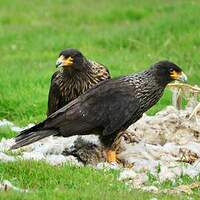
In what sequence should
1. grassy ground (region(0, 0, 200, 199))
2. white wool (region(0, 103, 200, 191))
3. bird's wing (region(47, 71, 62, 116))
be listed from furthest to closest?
bird's wing (region(47, 71, 62, 116)) < white wool (region(0, 103, 200, 191)) < grassy ground (region(0, 0, 200, 199))

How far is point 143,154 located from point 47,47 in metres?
8.27

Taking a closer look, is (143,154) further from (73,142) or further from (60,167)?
(60,167)

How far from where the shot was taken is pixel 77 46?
58.3ft

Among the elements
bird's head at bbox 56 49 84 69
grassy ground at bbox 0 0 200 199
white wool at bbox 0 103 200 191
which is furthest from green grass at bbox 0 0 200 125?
white wool at bbox 0 103 200 191

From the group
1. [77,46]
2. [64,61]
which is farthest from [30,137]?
[77,46]

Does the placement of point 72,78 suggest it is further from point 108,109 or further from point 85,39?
point 85,39

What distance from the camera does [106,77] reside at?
11.3 m

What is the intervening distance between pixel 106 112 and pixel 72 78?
56.1 inches

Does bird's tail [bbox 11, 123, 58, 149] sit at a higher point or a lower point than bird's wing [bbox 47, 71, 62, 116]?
higher

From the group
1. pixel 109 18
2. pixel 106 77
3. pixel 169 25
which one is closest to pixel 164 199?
pixel 106 77

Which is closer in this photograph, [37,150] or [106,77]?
[37,150]

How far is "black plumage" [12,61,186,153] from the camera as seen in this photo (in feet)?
31.9

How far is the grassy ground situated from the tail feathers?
0.92 metres

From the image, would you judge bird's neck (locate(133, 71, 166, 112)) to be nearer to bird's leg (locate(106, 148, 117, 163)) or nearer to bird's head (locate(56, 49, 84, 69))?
bird's leg (locate(106, 148, 117, 163))
